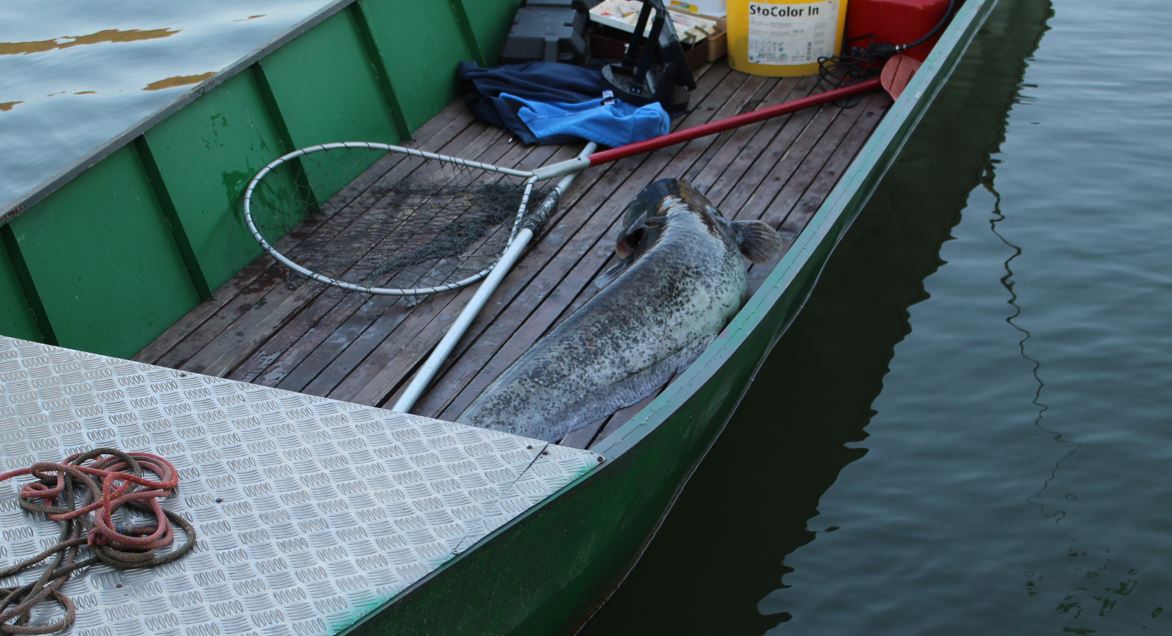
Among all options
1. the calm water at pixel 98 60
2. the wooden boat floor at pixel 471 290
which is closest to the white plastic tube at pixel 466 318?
the wooden boat floor at pixel 471 290

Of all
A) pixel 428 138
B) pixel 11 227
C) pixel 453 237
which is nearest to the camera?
pixel 11 227

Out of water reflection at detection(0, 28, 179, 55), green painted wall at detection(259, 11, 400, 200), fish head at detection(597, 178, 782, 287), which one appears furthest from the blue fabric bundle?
water reflection at detection(0, 28, 179, 55)

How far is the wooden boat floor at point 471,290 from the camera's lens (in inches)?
217

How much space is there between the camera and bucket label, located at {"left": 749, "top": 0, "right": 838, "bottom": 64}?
808 cm

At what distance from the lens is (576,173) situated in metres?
6.98

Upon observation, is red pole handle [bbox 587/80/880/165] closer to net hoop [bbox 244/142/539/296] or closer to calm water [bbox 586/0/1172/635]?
net hoop [bbox 244/142/539/296]

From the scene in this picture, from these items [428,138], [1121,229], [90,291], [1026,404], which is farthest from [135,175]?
[1121,229]

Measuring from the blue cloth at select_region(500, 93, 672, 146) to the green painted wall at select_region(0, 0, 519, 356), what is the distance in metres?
0.78

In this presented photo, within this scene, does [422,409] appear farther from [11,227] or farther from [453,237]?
[11,227]

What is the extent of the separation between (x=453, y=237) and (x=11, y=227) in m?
2.26

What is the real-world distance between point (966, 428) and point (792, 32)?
3353 mm

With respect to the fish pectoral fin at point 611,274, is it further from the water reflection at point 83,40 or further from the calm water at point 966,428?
the water reflection at point 83,40

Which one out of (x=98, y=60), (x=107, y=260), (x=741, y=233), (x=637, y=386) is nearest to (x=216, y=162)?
(x=107, y=260)

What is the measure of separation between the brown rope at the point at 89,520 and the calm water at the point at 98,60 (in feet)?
26.3
